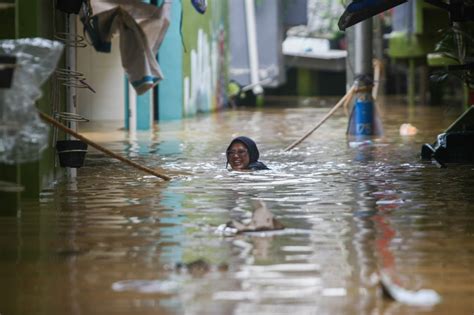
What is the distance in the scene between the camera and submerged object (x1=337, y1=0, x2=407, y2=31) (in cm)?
1126

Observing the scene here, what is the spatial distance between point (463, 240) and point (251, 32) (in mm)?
28033

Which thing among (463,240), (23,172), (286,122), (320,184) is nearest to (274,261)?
(463,240)

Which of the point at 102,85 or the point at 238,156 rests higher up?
the point at 102,85

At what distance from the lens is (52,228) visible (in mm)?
7688

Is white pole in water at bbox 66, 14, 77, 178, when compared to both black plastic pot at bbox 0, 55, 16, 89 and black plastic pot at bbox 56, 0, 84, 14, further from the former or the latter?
black plastic pot at bbox 0, 55, 16, 89

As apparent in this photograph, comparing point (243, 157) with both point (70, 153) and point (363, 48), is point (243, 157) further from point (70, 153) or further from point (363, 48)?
point (363, 48)

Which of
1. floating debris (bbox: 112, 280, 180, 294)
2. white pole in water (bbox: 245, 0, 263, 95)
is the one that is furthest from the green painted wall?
white pole in water (bbox: 245, 0, 263, 95)

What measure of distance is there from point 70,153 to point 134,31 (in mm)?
3424

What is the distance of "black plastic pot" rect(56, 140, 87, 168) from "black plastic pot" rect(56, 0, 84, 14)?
47.3 inches

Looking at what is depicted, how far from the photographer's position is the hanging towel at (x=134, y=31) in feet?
43.6

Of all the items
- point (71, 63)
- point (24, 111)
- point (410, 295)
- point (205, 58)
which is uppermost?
point (205, 58)

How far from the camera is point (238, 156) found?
12.2 meters

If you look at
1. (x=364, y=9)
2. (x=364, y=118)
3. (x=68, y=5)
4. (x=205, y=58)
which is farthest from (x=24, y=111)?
(x=205, y=58)

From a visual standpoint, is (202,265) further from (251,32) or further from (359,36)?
(251,32)
